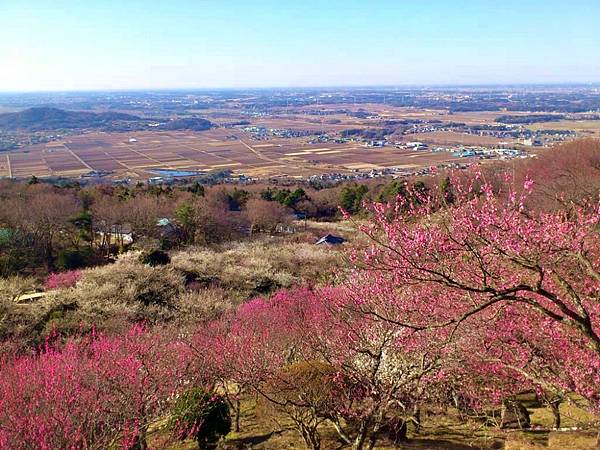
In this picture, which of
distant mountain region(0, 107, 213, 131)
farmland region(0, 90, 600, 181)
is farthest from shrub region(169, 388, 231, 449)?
distant mountain region(0, 107, 213, 131)

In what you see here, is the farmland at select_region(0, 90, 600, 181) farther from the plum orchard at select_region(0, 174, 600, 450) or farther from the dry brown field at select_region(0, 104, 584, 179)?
the plum orchard at select_region(0, 174, 600, 450)

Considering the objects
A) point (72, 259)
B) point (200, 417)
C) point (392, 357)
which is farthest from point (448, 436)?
point (72, 259)

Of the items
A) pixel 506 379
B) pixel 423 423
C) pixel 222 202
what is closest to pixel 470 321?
pixel 506 379

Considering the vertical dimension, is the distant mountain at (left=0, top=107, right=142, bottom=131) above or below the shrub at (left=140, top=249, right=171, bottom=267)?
above

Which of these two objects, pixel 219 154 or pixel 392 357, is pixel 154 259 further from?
pixel 219 154

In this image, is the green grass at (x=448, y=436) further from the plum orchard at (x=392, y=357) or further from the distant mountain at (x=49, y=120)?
the distant mountain at (x=49, y=120)

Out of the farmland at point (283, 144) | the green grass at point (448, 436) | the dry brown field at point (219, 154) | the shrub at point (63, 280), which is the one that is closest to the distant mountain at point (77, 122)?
the farmland at point (283, 144)

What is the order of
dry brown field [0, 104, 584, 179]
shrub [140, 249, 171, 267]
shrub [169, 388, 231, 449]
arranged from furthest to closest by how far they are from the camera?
dry brown field [0, 104, 584, 179] < shrub [140, 249, 171, 267] < shrub [169, 388, 231, 449]
